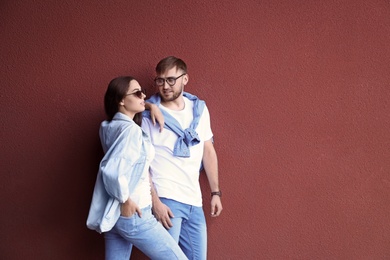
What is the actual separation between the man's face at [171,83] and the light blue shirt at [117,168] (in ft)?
1.39

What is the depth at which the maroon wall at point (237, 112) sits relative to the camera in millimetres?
3111

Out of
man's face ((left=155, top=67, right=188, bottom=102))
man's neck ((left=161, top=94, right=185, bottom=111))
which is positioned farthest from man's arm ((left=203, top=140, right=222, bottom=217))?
man's face ((left=155, top=67, right=188, bottom=102))

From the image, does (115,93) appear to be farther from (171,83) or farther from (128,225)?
(128,225)

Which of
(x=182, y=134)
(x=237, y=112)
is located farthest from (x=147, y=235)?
(x=237, y=112)

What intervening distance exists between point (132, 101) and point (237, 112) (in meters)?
0.91

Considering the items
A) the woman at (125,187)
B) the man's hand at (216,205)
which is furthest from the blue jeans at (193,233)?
the woman at (125,187)

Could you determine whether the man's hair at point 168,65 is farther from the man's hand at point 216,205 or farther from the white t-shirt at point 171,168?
the man's hand at point 216,205

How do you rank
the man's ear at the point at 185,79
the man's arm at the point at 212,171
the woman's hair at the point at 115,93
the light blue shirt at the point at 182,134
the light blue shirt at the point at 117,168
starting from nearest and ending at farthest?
the light blue shirt at the point at 117,168 < the woman's hair at the point at 115,93 < the light blue shirt at the point at 182,134 < the man's ear at the point at 185,79 < the man's arm at the point at 212,171

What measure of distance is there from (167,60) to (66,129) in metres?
0.88

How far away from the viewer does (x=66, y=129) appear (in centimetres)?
313

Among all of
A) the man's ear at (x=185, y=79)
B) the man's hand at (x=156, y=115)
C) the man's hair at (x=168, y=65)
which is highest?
the man's hair at (x=168, y=65)

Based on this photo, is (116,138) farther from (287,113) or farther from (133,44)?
(287,113)

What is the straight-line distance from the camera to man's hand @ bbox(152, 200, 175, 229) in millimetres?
2693

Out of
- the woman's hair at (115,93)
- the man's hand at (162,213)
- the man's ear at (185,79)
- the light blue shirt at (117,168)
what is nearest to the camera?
the light blue shirt at (117,168)
